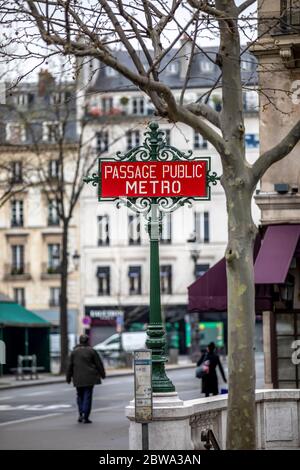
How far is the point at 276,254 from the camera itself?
20.0 meters

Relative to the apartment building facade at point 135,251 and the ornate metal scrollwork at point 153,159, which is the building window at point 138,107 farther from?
the ornate metal scrollwork at point 153,159

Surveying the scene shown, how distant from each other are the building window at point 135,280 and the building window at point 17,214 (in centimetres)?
867

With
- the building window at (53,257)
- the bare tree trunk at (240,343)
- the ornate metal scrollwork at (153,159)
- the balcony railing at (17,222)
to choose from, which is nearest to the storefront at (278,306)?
the ornate metal scrollwork at (153,159)

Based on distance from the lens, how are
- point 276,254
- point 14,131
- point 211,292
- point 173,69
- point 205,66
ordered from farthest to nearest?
point 205,66 < point 173,69 < point 14,131 < point 211,292 < point 276,254

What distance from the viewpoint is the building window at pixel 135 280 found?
8025 centimetres

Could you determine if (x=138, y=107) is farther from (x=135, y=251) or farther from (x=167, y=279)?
(x=167, y=279)

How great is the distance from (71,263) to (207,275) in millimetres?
60832

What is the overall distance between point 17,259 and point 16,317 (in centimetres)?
3793

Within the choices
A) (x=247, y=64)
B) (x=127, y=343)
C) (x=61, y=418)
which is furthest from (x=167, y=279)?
(x=61, y=418)

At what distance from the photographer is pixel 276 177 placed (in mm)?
21188

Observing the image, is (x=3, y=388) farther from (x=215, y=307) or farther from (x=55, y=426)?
(x=215, y=307)

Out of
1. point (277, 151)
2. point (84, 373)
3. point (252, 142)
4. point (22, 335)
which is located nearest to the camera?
point (277, 151)
